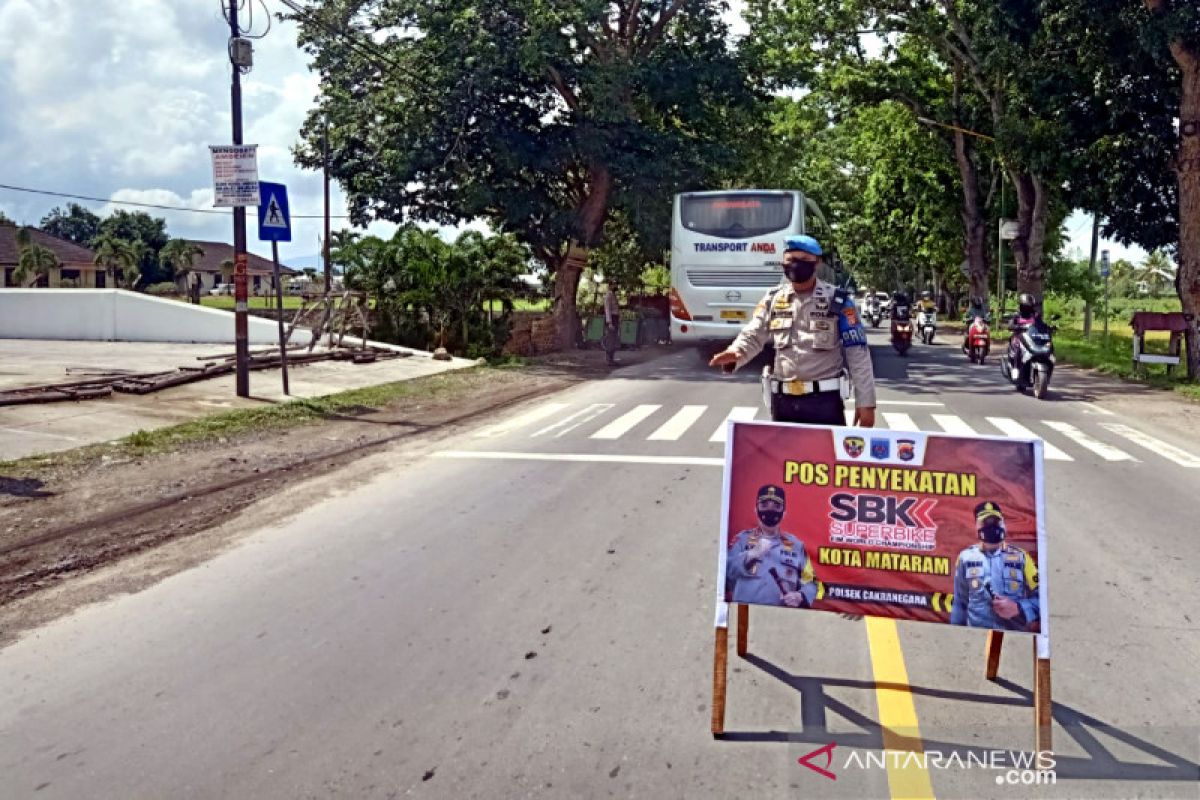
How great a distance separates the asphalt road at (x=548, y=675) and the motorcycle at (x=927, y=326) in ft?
82.9

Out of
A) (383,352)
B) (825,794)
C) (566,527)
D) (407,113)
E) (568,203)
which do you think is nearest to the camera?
(825,794)

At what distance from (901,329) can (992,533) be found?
73.8 feet

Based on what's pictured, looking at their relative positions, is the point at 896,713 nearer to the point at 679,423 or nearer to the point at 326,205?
the point at 679,423

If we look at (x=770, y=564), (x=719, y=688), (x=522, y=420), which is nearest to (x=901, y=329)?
(x=522, y=420)

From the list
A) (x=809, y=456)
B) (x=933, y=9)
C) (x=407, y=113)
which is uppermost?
(x=933, y=9)

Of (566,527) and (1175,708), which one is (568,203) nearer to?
(566,527)

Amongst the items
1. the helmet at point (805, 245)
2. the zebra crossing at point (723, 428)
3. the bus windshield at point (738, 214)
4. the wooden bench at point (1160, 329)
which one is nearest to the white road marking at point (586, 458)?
the zebra crossing at point (723, 428)

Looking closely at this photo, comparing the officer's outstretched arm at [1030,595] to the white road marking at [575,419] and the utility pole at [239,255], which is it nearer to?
the white road marking at [575,419]

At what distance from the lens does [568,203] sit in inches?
1108

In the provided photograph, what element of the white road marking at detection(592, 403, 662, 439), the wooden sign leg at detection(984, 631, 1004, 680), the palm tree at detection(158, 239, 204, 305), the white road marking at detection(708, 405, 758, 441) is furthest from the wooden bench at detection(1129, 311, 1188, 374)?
the palm tree at detection(158, 239, 204, 305)

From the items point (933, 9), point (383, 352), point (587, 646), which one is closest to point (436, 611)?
point (587, 646)

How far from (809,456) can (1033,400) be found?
12772 mm

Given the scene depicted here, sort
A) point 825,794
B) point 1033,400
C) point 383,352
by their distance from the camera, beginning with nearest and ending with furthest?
1. point 825,794
2. point 1033,400
3. point 383,352

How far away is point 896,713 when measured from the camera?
4117mm
